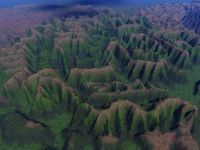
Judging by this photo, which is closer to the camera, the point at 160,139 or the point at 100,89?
the point at 160,139

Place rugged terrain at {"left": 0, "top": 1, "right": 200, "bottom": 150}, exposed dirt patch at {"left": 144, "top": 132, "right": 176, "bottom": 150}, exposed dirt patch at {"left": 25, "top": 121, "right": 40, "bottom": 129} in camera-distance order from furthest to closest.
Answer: exposed dirt patch at {"left": 25, "top": 121, "right": 40, "bottom": 129} < rugged terrain at {"left": 0, "top": 1, "right": 200, "bottom": 150} < exposed dirt patch at {"left": 144, "top": 132, "right": 176, "bottom": 150}

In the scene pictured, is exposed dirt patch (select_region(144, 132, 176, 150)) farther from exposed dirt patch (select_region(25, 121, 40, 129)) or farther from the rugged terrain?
exposed dirt patch (select_region(25, 121, 40, 129))

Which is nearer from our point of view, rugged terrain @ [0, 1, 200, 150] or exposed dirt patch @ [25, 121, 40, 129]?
rugged terrain @ [0, 1, 200, 150]

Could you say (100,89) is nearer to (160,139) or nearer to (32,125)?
(32,125)

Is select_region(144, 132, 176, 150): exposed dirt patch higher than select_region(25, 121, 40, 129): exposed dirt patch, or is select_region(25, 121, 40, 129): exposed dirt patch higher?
select_region(144, 132, 176, 150): exposed dirt patch

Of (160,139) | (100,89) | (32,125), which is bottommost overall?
(32,125)

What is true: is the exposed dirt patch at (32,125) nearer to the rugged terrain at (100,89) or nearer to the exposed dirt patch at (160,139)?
the rugged terrain at (100,89)

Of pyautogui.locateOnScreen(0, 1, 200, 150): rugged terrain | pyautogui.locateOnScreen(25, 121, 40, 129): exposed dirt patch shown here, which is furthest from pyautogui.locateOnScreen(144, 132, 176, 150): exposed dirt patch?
pyautogui.locateOnScreen(25, 121, 40, 129): exposed dirt patch

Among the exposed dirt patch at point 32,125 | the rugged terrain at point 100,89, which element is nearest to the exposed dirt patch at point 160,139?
the rugged terrain at point 100,89

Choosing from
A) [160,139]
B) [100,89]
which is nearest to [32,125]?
[100,89]

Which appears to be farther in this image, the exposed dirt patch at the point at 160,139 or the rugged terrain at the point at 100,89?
the rugged terrain at the point at 100,89
